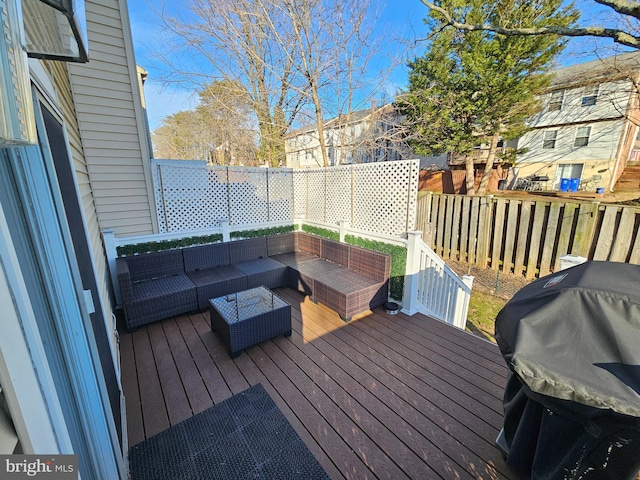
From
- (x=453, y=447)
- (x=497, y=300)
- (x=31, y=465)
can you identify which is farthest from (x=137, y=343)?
(x=497, y=300)

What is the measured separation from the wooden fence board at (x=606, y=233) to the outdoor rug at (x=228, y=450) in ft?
17.4

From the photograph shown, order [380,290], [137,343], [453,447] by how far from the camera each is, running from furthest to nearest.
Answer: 1. [380,290]
2. [137,343]
3. [453,447]

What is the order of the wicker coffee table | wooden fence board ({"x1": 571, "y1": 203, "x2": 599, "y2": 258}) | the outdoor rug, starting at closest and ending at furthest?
the outdoor rug, the wicker coffee table, wooden fence board ({"x1": 571, "y1": 203, "x2": 599, "y2": 258})

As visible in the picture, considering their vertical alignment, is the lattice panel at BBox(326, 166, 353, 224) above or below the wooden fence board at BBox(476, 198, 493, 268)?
above

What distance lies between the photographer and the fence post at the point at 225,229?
4695mm

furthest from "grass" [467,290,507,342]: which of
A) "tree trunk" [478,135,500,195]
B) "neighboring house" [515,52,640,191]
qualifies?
"neighboring house" [515,52,640,191]

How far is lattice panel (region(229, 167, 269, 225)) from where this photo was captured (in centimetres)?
483

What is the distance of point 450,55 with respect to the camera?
9172mm

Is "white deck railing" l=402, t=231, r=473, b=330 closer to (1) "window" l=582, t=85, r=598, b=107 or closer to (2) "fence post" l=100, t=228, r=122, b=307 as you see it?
(2) "fence post" l=100, t=228, r=122, b=307

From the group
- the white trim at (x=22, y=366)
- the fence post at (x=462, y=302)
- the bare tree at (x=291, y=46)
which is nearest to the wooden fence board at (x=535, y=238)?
the fence post at (x=462, y=302)

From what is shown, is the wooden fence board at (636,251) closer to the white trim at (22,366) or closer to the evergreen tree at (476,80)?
the evergreen tree at (476,80)

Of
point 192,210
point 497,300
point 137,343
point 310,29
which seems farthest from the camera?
point 310,29

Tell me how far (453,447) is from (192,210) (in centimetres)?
439

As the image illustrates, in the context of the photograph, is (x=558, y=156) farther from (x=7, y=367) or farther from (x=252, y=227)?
(x=7, y=367)
